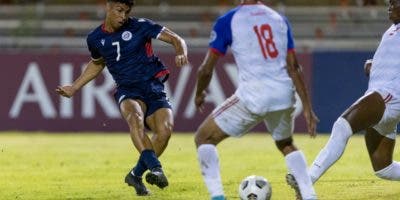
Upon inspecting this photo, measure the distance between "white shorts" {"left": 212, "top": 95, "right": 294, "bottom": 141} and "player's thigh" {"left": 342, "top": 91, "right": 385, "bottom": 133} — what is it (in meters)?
1.08

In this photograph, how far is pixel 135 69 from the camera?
36.3 feet

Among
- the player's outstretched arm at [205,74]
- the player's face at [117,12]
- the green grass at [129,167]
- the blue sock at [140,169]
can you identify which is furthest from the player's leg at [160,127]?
the player's outstretched arm at [205,74]

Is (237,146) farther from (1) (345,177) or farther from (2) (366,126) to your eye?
(2) (366,126)

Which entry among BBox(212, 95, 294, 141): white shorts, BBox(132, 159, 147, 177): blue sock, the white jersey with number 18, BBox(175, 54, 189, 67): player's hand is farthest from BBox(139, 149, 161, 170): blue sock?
the white jersey with number 18

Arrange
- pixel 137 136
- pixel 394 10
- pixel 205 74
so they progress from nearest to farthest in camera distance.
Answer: pixel 205 74 < pixel 394 10 < pixel 137 136

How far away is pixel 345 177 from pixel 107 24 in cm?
361

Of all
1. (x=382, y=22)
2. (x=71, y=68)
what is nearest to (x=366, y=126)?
(x=71, y=68)

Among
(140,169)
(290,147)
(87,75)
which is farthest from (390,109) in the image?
(87,75)

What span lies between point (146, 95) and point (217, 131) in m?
2.56

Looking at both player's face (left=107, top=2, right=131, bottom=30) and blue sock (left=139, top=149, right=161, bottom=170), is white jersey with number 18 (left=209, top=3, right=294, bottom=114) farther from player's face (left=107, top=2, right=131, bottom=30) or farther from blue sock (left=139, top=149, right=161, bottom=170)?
player's face (left=107, top=2, right=131, bottom=30)

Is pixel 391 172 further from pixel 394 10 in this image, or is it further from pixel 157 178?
pixel 157 178

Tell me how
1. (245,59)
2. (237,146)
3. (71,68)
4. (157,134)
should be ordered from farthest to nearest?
(71,68)
(237,146)
(157,134)
(245,59)

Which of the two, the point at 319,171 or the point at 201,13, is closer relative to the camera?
the point at 319,171

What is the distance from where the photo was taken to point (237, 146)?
18203 mm
